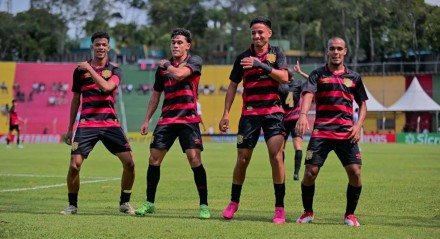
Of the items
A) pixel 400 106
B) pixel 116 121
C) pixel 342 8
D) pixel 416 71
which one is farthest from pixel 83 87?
pixel 342 8

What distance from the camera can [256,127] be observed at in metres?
10.6

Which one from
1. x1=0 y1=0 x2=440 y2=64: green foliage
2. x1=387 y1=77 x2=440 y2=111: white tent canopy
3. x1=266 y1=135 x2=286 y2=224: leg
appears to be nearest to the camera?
x1=266 y1=135 x2=286 y2=224: leg

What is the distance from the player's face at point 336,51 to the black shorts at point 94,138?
3.09 meters

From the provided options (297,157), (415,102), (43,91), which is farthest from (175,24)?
(297,157)

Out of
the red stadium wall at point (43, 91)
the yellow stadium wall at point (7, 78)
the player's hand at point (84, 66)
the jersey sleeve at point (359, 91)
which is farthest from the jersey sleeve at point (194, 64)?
the yellow stadium wall at point (7, 78)

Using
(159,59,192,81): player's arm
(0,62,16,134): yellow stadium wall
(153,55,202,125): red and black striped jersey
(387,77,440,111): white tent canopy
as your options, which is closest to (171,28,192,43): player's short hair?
(153,55,202,125): red and black striped jersey

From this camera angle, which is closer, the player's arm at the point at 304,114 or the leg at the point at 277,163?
the player's arm at the point at 304,114

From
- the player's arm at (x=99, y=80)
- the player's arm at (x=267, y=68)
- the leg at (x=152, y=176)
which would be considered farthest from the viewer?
the leg at (x=152, y=176)

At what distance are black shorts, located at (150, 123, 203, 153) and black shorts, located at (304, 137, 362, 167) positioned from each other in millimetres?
1658

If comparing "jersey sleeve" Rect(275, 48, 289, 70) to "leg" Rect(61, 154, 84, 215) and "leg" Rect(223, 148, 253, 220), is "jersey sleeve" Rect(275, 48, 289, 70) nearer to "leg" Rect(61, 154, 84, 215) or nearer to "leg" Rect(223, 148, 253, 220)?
"leg" Rect(223, 148, 253, 220)

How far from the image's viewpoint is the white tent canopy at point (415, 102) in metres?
54.5

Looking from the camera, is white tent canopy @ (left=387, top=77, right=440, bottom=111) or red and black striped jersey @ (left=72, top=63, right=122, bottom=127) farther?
white tent canopy @ (left=387, top=77, right=440, bottom=111)

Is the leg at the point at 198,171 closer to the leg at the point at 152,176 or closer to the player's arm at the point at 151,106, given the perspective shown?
the leg at the point at 152,176

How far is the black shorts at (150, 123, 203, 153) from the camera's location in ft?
36.5
